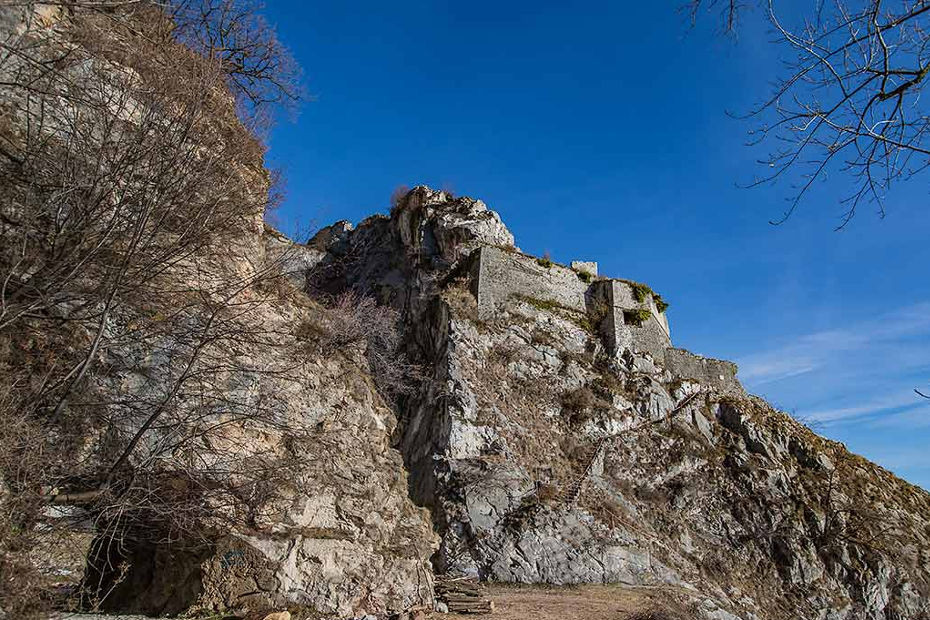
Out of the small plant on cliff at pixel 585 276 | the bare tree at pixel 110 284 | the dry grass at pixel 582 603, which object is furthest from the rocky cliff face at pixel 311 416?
the small plant on cliff at pixel 585 276

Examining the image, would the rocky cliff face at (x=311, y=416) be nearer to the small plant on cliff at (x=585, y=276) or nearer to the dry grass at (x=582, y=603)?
the dry grass at (x=582, y=603)

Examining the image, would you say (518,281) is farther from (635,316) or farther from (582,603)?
(582,603)

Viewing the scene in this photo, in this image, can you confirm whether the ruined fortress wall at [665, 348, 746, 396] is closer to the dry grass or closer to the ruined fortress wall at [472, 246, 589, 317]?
the ruined fortress wall at [472, 246, 589, 317]

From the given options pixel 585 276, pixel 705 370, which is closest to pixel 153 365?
pixel 585 276

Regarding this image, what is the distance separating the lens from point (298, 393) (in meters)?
10.5

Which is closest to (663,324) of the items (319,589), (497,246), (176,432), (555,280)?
(555,280)

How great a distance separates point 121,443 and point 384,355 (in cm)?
1480

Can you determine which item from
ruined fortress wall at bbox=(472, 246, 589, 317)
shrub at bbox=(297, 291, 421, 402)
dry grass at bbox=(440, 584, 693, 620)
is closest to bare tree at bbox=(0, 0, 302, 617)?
shrub at bbox=(297, 291, 421, 402)

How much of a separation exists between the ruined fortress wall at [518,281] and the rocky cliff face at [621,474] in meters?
0.26

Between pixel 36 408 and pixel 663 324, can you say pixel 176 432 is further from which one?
pixel 663 324

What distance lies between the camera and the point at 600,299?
2684 cm

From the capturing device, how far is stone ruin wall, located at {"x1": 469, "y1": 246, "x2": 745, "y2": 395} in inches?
969

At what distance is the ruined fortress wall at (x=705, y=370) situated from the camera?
26625mm

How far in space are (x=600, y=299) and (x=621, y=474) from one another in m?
9.33
